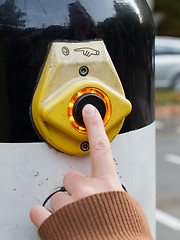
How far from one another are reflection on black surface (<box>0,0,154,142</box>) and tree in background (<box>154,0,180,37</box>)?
15.7 metres

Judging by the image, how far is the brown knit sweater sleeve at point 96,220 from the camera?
85cm

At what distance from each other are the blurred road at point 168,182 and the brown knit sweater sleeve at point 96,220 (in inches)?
102

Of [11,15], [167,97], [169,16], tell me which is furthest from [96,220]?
[169,16]

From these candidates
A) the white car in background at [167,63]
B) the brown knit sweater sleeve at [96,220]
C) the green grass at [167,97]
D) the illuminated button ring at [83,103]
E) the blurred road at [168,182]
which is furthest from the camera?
the white car in background at [167,63]

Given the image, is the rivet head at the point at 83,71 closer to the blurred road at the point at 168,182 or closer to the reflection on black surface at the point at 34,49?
the reflection on black surface at the point at 34,49

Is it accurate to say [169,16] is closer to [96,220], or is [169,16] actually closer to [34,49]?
[34,49]

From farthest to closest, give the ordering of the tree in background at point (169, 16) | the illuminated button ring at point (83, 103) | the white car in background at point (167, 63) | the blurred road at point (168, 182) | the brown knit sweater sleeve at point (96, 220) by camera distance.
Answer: the tree in background at point (169, 16), the white car in background at point (167, 63), the blurred road at point (168, 182), the illuminated button ring at point (83, 103), the brown knit sweater sleeve at point (96, 220)

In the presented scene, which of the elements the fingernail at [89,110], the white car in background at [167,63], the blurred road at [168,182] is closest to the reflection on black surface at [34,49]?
the fingernail at [89,110]

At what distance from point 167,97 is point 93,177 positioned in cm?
732

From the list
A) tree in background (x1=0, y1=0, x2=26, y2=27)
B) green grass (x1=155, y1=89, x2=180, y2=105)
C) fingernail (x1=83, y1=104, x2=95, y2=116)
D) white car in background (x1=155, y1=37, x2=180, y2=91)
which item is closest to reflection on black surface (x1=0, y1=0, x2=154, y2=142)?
tree in background (x1=0, y1=0, x2=26, y2=27)

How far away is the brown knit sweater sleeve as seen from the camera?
0.85m

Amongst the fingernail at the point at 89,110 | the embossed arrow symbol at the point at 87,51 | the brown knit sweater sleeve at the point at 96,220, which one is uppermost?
the embossed arrow symbol at the point at 87,51

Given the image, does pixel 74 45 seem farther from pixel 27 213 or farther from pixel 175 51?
pixel 175 51

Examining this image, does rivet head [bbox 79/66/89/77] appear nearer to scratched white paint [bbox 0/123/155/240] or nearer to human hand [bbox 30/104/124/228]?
human hand [bbox 30/104/124/228]
